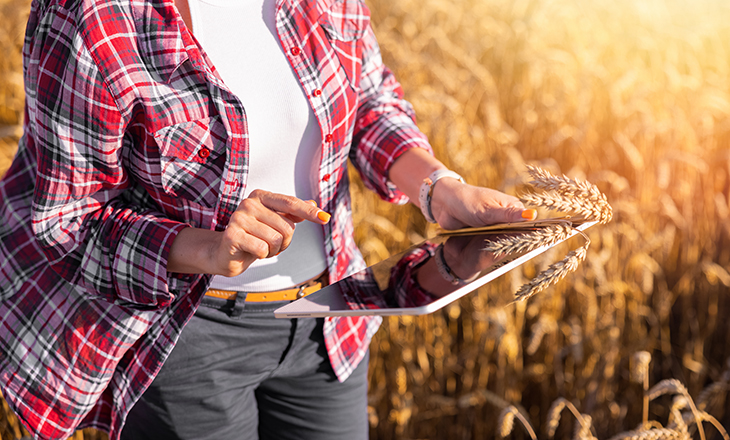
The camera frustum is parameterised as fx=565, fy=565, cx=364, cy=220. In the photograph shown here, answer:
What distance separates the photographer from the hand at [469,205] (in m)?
0.90

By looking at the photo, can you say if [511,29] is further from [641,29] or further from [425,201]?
[425,201]

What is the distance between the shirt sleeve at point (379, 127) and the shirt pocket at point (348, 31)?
0.05 m

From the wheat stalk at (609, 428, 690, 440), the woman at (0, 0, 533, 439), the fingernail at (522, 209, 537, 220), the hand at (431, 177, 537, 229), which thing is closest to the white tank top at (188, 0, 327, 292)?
the woman at (0, 0, 533, 439)

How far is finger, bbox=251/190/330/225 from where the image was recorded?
2.46ft

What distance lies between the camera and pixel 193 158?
859mm

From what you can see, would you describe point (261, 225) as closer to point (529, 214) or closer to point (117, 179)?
point (117, 179)

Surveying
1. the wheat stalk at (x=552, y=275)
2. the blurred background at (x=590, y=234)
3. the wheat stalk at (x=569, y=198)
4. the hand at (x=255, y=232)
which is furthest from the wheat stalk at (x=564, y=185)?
the blurred background at (x=590, y=234)

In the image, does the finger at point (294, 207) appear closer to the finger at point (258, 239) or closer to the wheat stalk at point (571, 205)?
the finger at point (258, 239)

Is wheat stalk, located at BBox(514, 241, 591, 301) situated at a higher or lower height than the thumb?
lower

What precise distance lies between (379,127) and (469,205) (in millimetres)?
262

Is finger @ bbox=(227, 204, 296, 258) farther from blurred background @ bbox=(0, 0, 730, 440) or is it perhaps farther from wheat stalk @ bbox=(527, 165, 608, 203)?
blurred background @ bbox=(0, 0, 730, 440)

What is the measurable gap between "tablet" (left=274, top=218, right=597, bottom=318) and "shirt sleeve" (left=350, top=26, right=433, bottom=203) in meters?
0.22

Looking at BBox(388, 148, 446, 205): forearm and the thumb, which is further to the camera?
BBox(388, 148, 446, 205): forearm

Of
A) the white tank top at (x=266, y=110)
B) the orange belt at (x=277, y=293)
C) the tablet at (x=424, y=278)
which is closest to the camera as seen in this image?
the tablet at (x=424, y=278)
